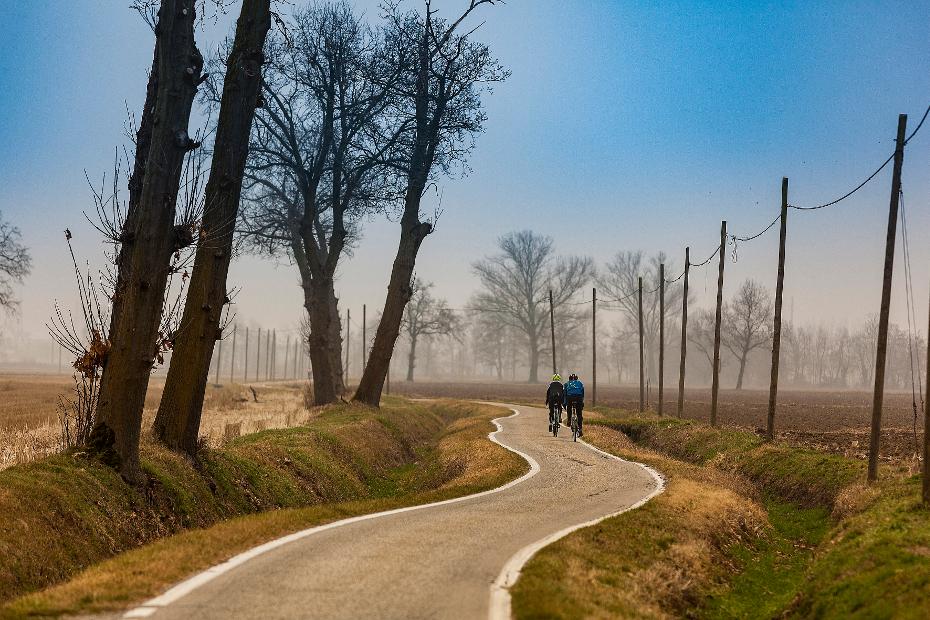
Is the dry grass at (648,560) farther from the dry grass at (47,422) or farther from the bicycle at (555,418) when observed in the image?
the bicycle at (555,418)

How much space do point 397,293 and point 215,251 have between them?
59.7 ft

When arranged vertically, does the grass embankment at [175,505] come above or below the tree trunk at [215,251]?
below

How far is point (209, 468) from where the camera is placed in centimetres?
1503

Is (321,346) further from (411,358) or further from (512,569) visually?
(411,358)

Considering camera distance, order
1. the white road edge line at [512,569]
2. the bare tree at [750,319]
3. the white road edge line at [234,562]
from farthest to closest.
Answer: the bare tree at [750,319] → the white road edge line at [512,569] → the white road edge line at [234,562]

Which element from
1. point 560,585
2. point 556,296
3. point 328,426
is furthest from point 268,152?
point 556,296

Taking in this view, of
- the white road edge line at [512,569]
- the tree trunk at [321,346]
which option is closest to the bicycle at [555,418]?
the tree trunk at [321,346]

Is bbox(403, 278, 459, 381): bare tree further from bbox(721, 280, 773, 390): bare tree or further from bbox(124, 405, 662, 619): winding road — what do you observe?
bbox(124, 405, 662, 619): winding road

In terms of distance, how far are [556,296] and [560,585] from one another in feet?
341

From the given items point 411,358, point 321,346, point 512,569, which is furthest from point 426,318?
point 512,569

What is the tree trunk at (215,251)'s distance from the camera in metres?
15.0

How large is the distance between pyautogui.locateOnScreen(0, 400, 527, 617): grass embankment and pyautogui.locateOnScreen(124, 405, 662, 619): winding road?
53 cm

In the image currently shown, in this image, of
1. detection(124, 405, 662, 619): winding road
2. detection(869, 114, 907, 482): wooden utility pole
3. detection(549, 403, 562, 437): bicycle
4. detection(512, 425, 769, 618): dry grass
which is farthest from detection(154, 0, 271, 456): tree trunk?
detection(549, 403, 562, 437): bicycle

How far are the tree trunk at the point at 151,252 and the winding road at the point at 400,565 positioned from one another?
3.66 m
